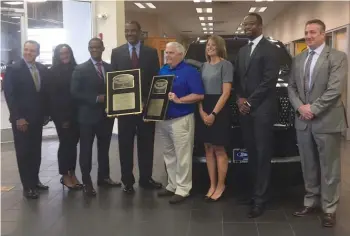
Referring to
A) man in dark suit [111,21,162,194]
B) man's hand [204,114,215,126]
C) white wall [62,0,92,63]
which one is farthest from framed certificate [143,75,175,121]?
white wall [62,0,92,63]

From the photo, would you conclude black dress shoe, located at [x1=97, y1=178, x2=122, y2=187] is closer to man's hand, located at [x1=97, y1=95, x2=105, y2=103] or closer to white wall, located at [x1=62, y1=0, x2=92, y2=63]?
man's hand, located at [x1=97, y1=95, x2=105, y2=103]

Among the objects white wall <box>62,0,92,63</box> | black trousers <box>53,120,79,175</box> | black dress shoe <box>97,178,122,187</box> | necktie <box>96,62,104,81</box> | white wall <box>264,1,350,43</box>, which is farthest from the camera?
white wall <box>264,1,350,43</box>

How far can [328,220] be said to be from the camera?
3.70 meters

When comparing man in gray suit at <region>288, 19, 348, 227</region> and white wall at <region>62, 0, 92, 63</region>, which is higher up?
white wall at <region>62, 0, 92, 63</region>

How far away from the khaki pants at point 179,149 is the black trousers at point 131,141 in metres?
0.31

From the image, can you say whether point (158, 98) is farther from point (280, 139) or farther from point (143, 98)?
point (280, 139)

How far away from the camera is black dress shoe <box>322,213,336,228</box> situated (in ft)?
12.1

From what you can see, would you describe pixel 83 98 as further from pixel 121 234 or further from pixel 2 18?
pixel 2 18

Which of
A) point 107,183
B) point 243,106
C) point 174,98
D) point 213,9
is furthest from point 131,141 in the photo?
point 213,9

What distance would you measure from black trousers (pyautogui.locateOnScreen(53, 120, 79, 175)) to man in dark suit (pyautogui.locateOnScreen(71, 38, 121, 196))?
0.64 feet

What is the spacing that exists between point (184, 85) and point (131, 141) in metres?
0.98

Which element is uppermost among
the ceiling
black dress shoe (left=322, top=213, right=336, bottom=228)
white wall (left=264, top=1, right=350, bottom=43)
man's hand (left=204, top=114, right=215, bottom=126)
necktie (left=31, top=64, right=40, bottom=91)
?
the ceiling

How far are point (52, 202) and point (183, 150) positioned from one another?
5.02 ft

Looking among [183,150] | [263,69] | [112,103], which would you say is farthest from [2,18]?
[263,69]
